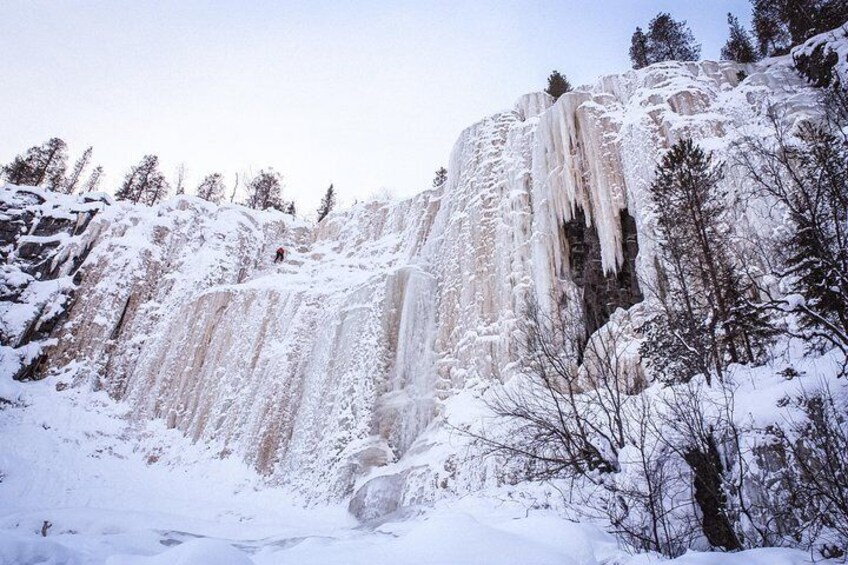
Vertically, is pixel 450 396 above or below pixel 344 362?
below

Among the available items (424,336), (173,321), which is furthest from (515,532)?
(173,321)

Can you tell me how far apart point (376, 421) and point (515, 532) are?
11.1 metres

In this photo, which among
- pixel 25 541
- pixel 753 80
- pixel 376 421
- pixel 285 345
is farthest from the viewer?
pixel 285 345

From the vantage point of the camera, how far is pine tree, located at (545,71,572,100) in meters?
34.3

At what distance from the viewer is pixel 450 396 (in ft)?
53.0

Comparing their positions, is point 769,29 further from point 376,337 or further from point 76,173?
point 76,173

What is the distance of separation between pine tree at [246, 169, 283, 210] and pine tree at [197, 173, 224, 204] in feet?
11.5

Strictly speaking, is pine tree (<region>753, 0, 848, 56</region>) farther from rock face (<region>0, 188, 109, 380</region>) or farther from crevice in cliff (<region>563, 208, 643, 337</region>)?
rock face (<region>0, 188, 109, 380</region>)

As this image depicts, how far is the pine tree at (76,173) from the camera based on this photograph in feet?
155

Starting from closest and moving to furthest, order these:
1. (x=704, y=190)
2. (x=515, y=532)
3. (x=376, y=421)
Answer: (x=515, y=532) → (x=704, y=190) → (x=376, y=421)

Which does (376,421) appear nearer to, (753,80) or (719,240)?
(719,240)

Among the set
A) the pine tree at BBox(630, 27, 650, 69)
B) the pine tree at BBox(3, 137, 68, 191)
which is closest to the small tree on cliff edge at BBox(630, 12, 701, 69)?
the pine tree at BBox(630, 27, 650, 69)

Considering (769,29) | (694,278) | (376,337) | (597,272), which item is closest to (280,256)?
(376,337)

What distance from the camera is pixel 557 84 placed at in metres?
34.6
